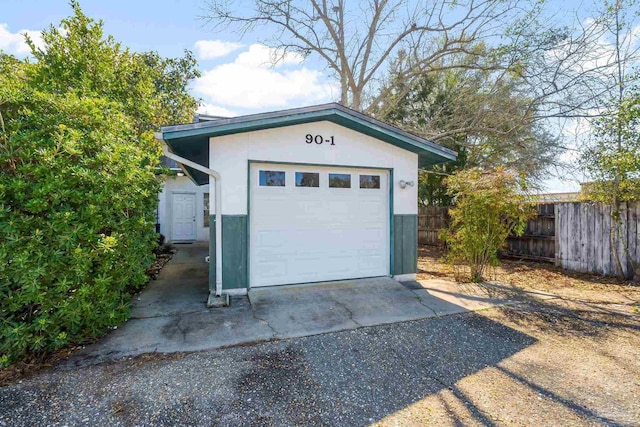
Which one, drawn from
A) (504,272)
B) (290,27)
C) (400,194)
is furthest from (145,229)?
(290,27)

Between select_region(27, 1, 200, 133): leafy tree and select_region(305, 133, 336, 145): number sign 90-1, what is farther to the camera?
select_region(27, 1, 200, 133): leafy tree

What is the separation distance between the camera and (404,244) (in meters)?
6.23

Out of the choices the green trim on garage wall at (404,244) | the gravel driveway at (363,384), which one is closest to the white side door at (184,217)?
the green trim on garage wall at (404,244)

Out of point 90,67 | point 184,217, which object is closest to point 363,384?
point 90,67

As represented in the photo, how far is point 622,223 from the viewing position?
6383 mm

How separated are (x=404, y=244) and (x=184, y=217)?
388 inches

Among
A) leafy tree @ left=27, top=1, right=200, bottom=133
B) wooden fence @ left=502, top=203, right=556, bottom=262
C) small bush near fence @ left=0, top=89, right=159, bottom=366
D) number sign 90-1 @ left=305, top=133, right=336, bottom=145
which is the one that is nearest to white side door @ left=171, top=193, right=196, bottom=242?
leafy tree @ left=27, top=1, right=200, bottom=133

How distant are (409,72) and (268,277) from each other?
36.5ft

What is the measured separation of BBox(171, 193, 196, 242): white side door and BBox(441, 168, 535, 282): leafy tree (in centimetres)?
1027

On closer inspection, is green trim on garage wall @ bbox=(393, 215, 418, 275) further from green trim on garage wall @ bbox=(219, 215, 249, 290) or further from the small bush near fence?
the small bush near fence

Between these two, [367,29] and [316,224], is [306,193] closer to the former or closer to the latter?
[316,224]

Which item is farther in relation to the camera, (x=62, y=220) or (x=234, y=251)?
(x=234, y=251)

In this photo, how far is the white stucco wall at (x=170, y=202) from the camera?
1196cm

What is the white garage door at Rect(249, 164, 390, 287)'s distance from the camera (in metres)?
5.41
